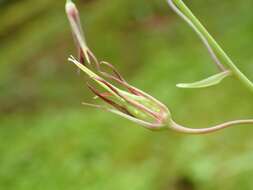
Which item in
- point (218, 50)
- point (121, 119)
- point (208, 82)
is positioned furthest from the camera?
point (121, 119)

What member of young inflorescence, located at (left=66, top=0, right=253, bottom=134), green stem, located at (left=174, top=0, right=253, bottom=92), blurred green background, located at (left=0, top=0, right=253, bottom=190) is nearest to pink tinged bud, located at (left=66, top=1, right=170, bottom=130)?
young inflorescence, located at (left=66, top=0, right=253, bottom=134)

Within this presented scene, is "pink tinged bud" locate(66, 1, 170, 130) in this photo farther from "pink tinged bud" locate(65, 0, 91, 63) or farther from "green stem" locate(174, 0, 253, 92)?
"green stem" locate(174, 0, 253, 92)

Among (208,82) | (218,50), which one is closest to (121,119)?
(208,82)

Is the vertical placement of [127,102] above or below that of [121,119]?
above

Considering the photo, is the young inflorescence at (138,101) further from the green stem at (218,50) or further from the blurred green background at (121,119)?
the blurred green background at (121,119)

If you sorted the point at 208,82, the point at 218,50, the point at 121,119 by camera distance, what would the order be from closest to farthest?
the point at 218,50, the point at 208,82, the point at 121,119

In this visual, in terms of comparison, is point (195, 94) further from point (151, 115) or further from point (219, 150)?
point (151, 115)

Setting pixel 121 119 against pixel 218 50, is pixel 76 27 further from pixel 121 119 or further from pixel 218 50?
pixel 121 119

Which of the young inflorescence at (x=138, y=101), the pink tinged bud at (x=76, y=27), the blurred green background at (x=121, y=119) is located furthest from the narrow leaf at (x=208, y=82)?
the blurred green background at (x=121, y=119)

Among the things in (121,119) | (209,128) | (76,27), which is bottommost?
(121,119)
